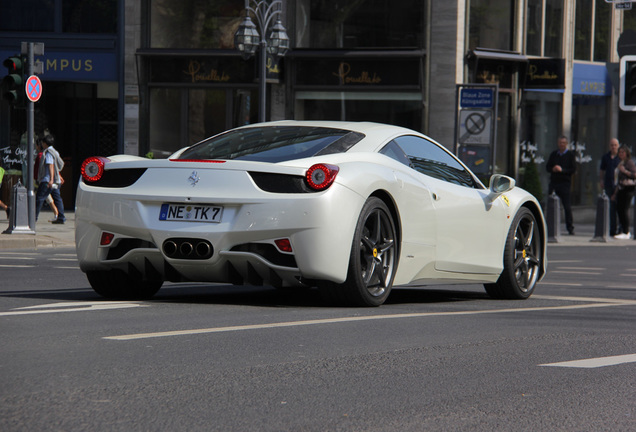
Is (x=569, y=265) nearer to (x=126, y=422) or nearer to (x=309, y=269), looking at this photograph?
(x=309, y=269)

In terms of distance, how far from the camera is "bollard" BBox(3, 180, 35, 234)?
1772 centimetres

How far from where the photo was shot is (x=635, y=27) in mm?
30672

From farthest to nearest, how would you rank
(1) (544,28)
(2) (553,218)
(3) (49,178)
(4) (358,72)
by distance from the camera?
1. (1) (544,28)
2. (4) (358,72)
3. (3) (49,178)
4. (2) (553,218)

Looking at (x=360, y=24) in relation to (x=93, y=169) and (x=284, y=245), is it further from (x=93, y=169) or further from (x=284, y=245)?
(x=284, y=245)

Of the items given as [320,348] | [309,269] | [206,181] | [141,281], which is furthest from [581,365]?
[141,281]

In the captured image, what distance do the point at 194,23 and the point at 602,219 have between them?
34.0ft

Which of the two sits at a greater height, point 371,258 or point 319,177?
point 319,177

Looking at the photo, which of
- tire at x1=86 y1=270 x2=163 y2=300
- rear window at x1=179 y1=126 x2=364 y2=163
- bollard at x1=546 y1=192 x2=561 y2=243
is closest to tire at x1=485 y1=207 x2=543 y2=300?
rear window at x1=179 y1=126 x2=364 y2=163

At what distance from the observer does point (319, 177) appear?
7098 millimetres

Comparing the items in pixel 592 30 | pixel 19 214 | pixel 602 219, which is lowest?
pixel 602 219

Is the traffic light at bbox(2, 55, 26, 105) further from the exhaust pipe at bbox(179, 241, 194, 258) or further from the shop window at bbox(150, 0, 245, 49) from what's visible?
the exhaust pipe at bbox(179, 241, 194, 258)

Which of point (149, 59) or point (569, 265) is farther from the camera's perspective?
point (149, 59)

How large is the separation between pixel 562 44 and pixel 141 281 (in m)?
21.7

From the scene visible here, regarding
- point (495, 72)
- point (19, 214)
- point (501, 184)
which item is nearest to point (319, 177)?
point (501, 184)
